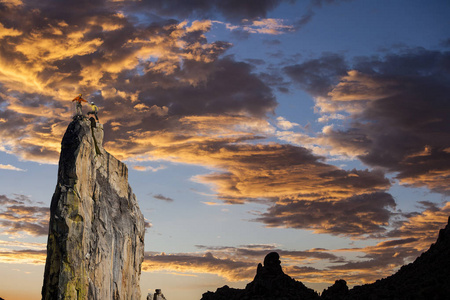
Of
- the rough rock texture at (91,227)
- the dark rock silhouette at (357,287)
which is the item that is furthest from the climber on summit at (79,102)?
the dark rock silhouette at (357,287)

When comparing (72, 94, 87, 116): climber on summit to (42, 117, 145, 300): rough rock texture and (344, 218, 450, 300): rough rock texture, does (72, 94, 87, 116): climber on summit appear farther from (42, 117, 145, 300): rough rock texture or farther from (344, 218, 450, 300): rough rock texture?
(344, 218, 450, 300): rough rock texture

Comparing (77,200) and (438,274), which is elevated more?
(77,200)

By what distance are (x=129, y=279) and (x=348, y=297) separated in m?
44.0

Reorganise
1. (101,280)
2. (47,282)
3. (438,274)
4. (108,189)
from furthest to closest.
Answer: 1. (108,189)
2. (101,280)
3. (47,282)
4. (438,274)

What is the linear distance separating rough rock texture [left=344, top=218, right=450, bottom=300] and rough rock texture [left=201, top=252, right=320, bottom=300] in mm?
3144

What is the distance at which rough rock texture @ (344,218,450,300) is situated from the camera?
2648 cm

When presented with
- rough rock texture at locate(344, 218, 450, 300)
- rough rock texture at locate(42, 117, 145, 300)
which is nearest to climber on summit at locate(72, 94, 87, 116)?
rough rock texture at locate(42, 117, 145, 300)

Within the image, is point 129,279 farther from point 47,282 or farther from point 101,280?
point 47,282

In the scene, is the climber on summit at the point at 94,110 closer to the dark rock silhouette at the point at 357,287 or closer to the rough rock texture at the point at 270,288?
the dark rock silhouette at the point at 357,287

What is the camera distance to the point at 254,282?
32.3 meters

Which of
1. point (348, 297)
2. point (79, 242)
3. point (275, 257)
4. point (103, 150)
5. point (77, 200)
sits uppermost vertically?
point (103, 150)

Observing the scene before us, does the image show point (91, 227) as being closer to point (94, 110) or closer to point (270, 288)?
point (94, 110)

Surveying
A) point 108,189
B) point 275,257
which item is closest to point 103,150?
point 108,189

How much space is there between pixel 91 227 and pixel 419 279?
41896 millimetres
